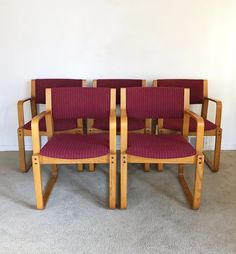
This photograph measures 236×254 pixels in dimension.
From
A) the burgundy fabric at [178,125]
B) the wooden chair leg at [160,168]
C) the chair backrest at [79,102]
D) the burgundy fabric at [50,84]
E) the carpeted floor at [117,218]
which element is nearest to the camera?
the carpeted floor at [117,218]

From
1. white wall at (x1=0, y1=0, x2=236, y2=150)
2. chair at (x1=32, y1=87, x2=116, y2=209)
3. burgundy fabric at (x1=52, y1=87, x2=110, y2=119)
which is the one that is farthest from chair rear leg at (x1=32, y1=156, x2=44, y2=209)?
white wall at (x1=0, y1=0, x2=236, y2=150)

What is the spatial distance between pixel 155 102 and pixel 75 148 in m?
0.76

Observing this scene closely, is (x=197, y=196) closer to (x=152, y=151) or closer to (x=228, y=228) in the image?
(x=228, y=228)

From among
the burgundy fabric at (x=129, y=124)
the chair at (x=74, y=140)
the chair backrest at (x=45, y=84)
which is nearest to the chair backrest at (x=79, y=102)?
the chair at (x=74, y=140)

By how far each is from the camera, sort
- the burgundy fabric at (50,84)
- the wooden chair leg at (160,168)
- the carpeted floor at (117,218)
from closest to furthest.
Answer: the carpeted floor at (117,218) → the wooden chair leg at (160,168) → the burgundy fabric at (50,84)

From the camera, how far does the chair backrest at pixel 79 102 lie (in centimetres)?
206

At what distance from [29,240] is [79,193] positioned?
60cm

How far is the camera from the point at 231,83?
2848 mm

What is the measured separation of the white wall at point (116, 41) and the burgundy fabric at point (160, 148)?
3.76ft

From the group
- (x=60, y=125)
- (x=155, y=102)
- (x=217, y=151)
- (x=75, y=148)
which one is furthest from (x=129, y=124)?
(x=217, y=151)

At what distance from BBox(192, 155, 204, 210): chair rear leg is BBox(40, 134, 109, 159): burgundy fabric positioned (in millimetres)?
622

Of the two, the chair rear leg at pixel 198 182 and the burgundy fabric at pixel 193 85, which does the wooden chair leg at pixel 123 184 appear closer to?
A: the chair rear leg at pixel 198 182

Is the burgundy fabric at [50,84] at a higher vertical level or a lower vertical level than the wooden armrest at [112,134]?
higher

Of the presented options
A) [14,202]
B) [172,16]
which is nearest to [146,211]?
[14,202]
